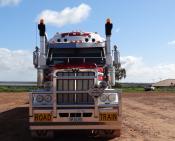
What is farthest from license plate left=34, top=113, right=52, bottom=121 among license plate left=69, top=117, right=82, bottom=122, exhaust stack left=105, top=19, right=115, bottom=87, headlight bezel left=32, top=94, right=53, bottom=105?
exhaust stack left=105, top=19, right=115, bottom=87

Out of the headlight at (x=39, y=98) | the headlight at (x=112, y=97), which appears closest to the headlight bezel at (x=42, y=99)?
the headlight at (x=39, y=98)

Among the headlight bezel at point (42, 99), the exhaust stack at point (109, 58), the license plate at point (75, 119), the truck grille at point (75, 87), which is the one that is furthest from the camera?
the exhaust stack at point (109, 58)

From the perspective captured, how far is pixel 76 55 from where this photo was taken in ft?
49.6

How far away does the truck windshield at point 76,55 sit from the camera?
1493 centimetres

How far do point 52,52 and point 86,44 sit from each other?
1198mm

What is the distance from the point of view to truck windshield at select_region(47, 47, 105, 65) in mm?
14930

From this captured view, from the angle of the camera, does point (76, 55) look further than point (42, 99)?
Yes

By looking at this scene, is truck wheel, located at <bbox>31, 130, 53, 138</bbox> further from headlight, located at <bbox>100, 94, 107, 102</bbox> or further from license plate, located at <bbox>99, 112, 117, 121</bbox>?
headlight, located at <bbox>100, 94, 107, 102</bbox>

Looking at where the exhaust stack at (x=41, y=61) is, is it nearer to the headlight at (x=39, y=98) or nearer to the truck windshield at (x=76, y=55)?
the truck windshield at (x=76, y=55)

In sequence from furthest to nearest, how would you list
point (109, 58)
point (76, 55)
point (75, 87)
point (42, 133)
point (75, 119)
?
point (76, 55) < point (109, 58) < point (42, 133) < point (75, 87) < point (75, 119)

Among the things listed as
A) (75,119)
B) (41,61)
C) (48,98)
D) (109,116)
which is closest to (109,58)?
(41,61)

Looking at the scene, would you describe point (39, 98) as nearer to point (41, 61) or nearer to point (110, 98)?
point (110, 98)

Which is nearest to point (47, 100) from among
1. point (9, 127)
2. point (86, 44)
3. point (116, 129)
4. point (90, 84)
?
point (90, 84)

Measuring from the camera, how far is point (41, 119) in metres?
12.4
